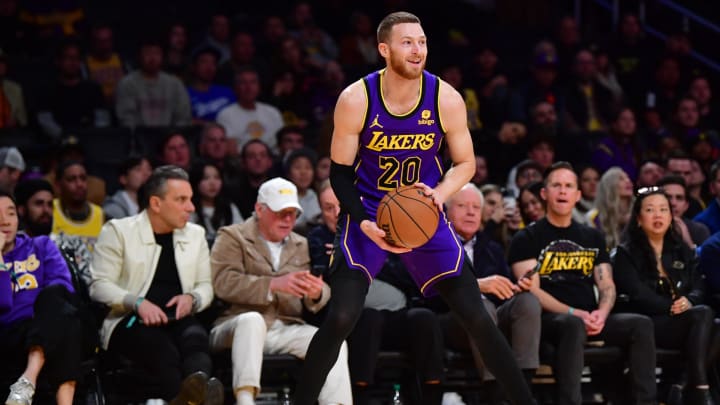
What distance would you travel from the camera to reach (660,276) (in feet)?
22.0

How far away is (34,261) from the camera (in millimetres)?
5984

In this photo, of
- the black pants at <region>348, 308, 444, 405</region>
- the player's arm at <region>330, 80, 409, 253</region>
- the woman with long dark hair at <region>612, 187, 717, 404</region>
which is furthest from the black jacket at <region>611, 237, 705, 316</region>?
the player's arm at <region>330, 80, 409, 253</region>

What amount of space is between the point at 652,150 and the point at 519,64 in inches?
93.0

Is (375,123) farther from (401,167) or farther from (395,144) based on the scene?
(401,167)

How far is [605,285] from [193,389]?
103 inches

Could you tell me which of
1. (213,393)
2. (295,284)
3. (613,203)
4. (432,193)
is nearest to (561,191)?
(613,203)

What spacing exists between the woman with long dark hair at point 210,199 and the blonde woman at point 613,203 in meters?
2.62

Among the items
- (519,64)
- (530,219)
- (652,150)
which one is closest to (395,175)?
(530,219)

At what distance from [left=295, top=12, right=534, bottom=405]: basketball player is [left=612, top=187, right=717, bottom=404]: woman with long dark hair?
2.27 m

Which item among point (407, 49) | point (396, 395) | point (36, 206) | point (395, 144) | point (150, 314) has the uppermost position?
point (407, 49)

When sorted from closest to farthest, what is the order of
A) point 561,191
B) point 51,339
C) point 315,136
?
point 51,339, point 561,191, point 315,136

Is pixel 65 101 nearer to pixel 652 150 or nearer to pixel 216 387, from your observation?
pixel 216 387

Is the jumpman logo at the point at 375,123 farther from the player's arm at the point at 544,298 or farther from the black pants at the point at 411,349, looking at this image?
the player's arm at the point at 544,298

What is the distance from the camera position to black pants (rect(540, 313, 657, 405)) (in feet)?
20.0
